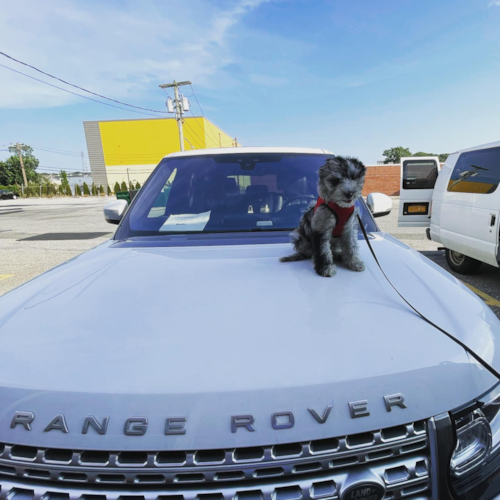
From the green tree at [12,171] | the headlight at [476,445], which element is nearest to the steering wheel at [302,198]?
the headlight at [476,445]

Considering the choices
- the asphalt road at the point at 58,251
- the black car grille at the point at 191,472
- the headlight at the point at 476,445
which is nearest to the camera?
the black car grille at the point at 191,472

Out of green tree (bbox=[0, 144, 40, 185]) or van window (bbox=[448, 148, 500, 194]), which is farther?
green tree (bbox=[0, 144, 40, 185])

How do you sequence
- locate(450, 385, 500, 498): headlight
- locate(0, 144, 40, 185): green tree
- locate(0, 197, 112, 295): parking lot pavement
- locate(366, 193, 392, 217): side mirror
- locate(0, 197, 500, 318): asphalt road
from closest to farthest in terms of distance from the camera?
locate(450, 385, 500, 498): headlight, locate(366, 193, 392, 217): side mirror, locate(0, 197, 500, 318): asphalt road, locate(0, 197, 112, 295): parking lot pavement, locate(0, 144, 40, 185): green tree

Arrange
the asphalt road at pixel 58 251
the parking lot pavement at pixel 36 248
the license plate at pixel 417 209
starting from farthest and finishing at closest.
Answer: the license plate at pixel 417 209 → the parking lot pavement at pixel 36 248 → the asphalt road at pixel 58 251

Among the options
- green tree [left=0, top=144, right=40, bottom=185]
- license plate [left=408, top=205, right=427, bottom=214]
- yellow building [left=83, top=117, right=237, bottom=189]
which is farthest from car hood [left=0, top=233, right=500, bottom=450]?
green tree [left=0, top=144, right=40, bottom=185]

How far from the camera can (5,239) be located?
9.81 meters

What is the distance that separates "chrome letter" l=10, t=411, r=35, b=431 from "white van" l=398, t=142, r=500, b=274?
16.5 feet

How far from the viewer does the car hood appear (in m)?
0.79

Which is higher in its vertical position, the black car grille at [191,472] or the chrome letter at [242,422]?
the chrome letter at [242,422]

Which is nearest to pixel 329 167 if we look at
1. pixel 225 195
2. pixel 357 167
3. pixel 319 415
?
pixel 357 167

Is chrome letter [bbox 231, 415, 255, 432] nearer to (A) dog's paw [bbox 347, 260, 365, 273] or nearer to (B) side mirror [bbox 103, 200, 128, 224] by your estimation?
(A) dog's paw [bbox 347, 260, 365, 273]

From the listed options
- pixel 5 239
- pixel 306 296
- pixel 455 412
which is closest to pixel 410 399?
pixel 455 412

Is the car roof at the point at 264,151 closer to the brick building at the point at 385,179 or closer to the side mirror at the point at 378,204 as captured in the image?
the side mirror at the point at 378,204

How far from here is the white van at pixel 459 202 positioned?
4430 millimetres
